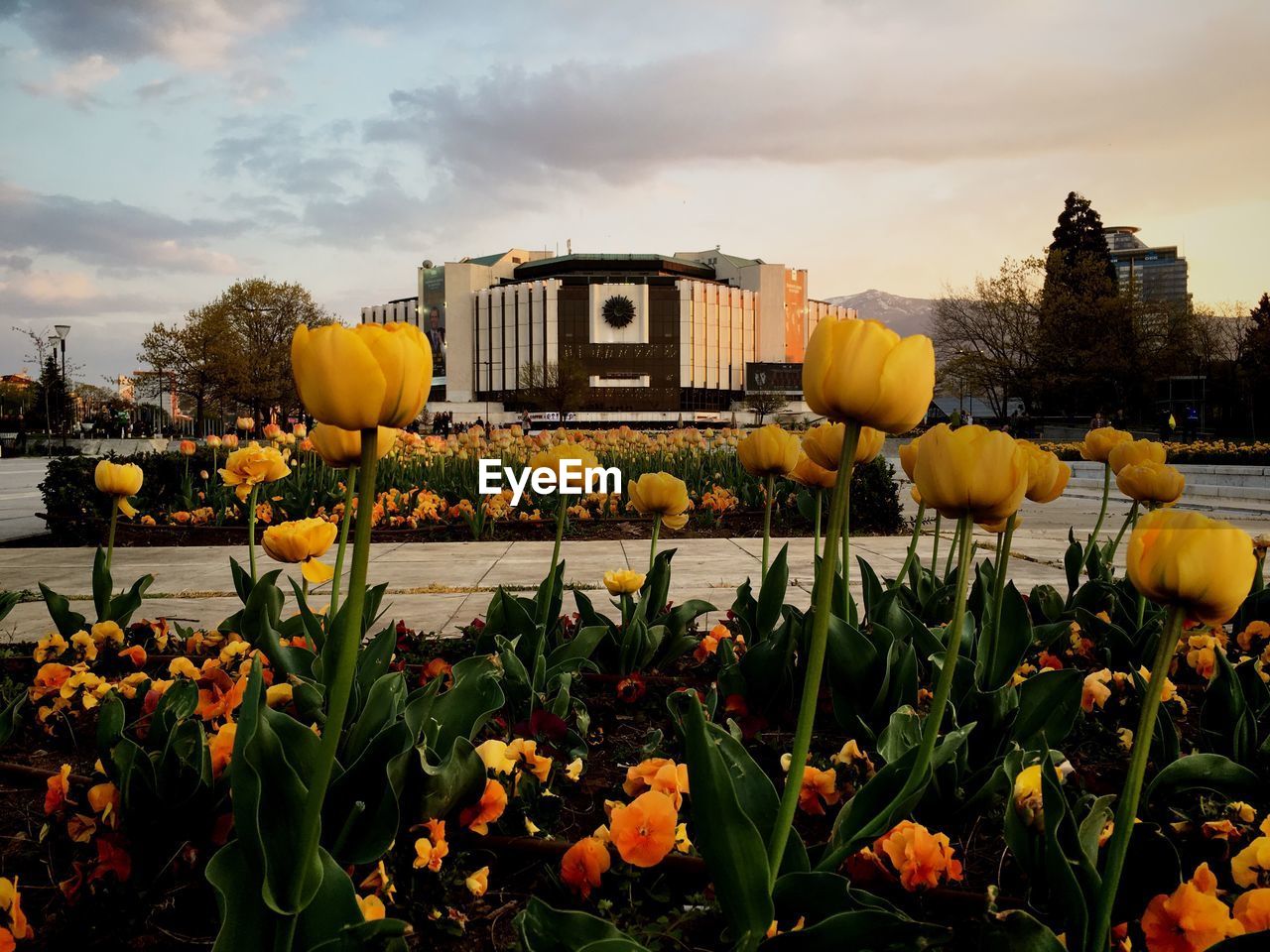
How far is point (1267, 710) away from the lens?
204cm

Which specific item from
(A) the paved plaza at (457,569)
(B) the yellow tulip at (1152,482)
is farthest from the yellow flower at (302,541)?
(B) the yellow tulip at (1152,482)

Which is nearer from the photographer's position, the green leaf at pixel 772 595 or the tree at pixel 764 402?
the green leaf at pixel 772 595

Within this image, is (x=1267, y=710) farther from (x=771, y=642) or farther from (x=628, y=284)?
(x=628, y=284)

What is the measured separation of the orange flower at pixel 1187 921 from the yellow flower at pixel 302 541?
166cm

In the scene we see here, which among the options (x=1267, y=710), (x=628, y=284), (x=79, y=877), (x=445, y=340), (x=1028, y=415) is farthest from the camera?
(x=445, y=340)

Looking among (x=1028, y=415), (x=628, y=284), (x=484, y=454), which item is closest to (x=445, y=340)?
(x=628, y=284)

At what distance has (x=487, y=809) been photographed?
1460 mm

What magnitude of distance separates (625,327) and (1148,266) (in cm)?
5404

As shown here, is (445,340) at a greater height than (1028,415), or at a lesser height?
greater

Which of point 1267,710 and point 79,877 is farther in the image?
point 1267,710

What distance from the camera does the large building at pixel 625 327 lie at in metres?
86.6

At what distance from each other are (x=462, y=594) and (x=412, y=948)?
3456mm

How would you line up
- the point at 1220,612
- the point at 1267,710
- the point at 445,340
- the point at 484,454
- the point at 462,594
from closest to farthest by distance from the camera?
the point at 1220,612 < the point at 1267,710 < the point at 462,594 < the point at 484,454 < the point at 445,340

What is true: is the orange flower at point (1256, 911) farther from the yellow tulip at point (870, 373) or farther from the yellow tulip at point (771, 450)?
the yellow tulip at point (771, 450)
